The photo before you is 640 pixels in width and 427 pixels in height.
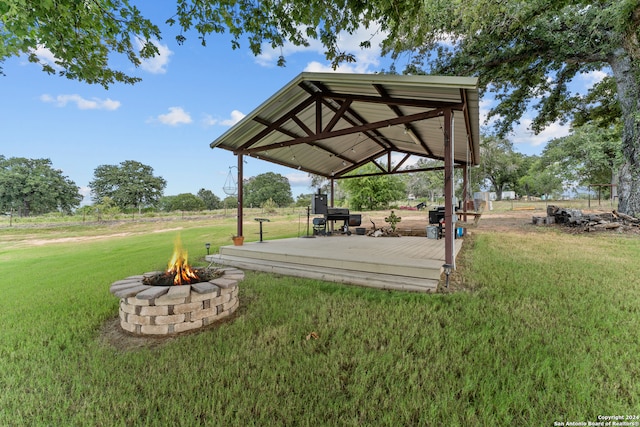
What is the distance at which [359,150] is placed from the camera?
8.49 metres

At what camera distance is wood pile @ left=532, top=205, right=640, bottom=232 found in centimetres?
774

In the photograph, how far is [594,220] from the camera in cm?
830

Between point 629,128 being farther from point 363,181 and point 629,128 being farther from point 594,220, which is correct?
point 363,181

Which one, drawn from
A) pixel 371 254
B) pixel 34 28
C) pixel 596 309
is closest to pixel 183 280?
pixel 371 254

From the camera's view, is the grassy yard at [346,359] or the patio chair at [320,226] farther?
the patio chair at [320,226]

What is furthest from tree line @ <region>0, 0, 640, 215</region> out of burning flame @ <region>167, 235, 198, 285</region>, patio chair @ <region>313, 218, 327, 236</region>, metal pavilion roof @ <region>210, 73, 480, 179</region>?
patio chair @ <region>313, 218, 327, 236</region>

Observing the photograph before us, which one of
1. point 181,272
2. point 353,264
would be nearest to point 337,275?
point 353,264

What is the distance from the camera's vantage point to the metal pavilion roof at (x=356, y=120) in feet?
12.3

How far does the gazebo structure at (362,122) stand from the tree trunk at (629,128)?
226 inches

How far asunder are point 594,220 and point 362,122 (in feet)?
29.4

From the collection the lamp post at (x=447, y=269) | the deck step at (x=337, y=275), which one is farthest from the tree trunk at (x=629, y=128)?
the deck step at (x=337, y=275)

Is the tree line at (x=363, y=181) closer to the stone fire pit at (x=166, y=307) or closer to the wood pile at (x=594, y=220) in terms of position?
the wood pile at (x=594, y=220)

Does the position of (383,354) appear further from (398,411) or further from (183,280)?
(183,280)

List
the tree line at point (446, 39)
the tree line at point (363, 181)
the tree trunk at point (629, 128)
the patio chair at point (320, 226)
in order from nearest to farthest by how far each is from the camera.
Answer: the tree line at point (446, 39), the tree trunk at point (629, 128), the patio chair at point (320, 226), the tree line at point (363, 181)
